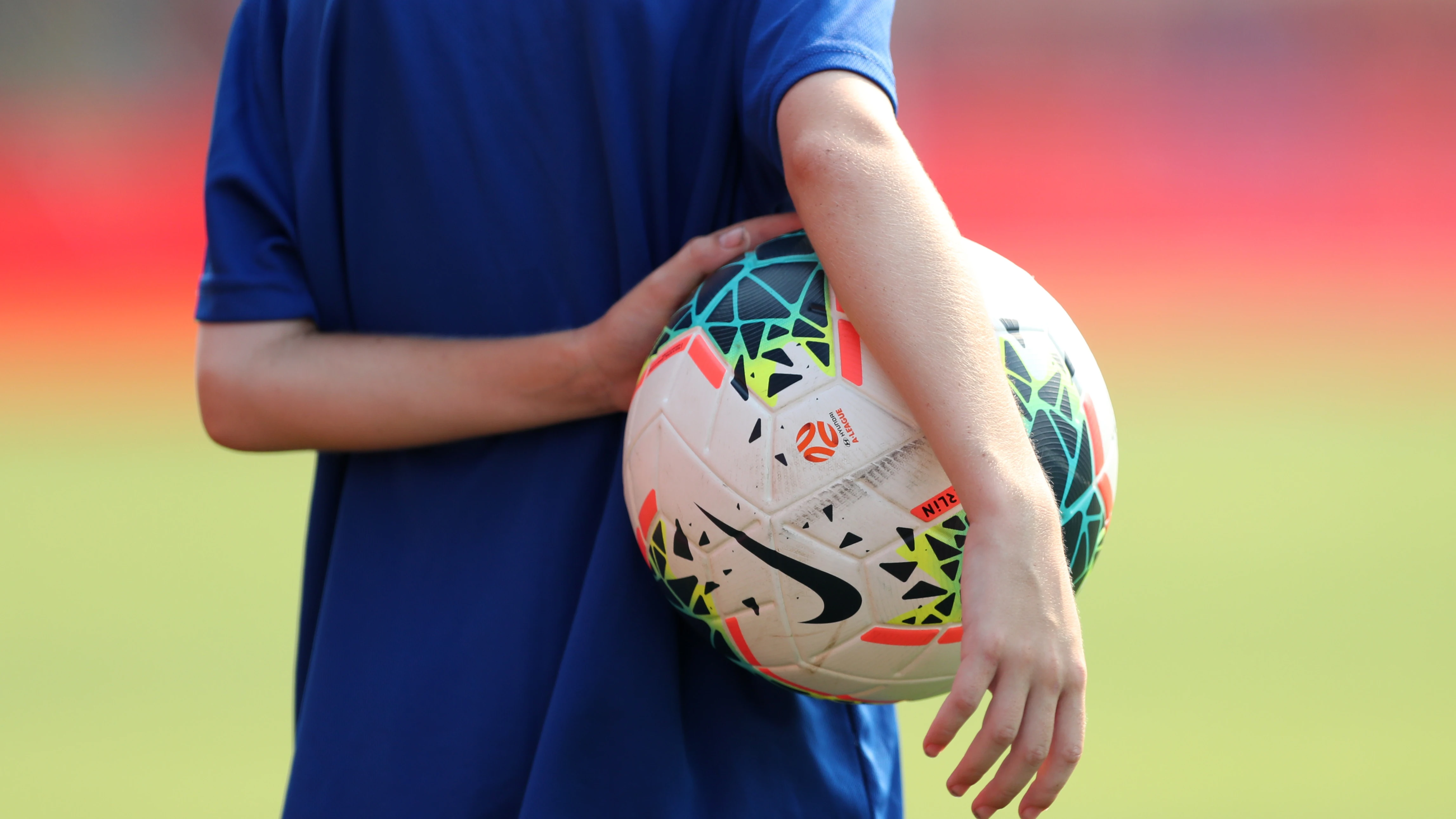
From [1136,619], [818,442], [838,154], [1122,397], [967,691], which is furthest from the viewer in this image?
[1122,397]

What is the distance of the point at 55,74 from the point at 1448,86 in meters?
11.6

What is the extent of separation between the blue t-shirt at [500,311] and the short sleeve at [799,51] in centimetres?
6

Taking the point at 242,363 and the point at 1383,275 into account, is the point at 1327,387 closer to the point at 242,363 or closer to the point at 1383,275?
the point at 1383,275

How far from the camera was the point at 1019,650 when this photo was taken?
924 millimetres

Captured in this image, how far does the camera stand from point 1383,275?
9.55 m

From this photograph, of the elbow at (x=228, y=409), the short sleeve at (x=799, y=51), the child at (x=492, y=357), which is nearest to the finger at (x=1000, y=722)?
the child at (x=492, y=357)

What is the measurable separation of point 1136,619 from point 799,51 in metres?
3.96

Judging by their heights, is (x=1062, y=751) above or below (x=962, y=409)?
below

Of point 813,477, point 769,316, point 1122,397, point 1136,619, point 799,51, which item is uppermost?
point 1122,397

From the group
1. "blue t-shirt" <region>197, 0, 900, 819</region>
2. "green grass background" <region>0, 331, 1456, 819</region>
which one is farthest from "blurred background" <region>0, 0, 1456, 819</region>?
"blue t-shirt" <region>197, 0, 900, 819</region>

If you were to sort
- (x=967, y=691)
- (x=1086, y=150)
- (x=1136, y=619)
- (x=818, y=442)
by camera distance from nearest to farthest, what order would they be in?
1. (x=967, y=691)
2. (x=818, y=442)
3. (x=1136, y=619)
4. (x=1086, y=150)

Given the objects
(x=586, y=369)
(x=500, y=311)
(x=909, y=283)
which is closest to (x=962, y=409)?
(x=909, y=283)

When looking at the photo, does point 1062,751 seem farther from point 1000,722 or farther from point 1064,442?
point 1064,442

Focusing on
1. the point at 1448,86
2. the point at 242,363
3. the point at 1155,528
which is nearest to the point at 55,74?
the point at 1155,528
